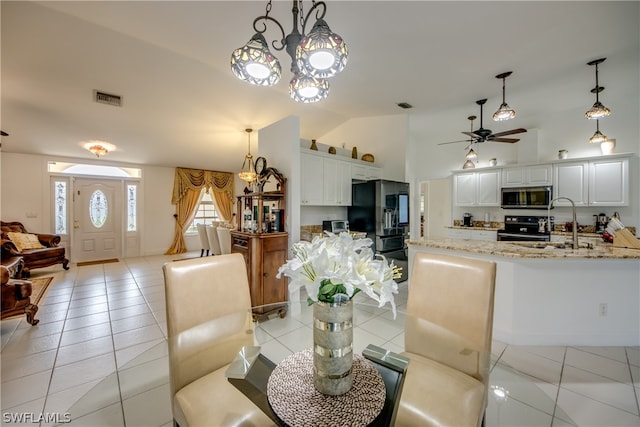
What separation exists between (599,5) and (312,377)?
3.52 metres

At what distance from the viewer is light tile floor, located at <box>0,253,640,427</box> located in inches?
60.1

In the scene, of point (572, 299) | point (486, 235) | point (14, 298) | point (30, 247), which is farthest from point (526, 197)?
point (30, 247)

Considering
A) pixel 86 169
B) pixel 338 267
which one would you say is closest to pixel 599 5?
pixel 338 267

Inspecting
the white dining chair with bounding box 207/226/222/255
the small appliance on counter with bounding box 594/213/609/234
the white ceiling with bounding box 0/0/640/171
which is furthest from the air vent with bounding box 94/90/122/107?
A: the small appliance on counter with bounding box 594/213/609/234

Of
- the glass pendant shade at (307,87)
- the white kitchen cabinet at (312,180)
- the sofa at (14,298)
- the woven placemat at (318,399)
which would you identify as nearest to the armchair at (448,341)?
the woven placemat at (318,399)

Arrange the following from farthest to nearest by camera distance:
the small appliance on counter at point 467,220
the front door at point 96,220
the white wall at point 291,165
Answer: the front door at point 96,220, the small appliance on counter at point 467,220, the white wall at point 291,165

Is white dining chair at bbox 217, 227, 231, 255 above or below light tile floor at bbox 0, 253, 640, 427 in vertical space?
above

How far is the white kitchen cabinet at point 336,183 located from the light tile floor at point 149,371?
1897 millimetres

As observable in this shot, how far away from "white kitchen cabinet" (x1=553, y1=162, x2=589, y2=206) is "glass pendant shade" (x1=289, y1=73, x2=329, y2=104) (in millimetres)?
4928

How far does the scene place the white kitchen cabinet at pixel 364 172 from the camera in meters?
4.52

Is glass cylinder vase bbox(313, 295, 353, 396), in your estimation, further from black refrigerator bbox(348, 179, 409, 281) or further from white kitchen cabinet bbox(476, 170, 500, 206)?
white kitchen cabinet bbox(476, 170, 500, 206)

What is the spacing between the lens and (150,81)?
336 cm

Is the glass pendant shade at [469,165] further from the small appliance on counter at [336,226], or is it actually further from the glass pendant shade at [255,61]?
the glass pendant shade at [255,61]

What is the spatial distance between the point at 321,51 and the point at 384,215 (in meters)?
3.11
